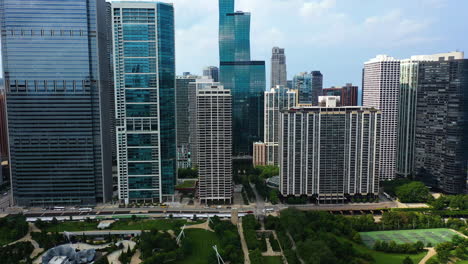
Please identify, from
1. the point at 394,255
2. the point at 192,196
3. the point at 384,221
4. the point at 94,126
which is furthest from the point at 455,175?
the point at 94,126

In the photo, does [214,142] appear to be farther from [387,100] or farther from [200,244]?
[387,100]

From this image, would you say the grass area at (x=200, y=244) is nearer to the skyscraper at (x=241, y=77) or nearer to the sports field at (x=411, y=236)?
the sports field at (x=411, y=236)

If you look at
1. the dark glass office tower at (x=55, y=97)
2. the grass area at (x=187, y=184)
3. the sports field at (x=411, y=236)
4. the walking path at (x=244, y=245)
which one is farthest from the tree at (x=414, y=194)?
the dark glass office tower at (x=55, y=97)

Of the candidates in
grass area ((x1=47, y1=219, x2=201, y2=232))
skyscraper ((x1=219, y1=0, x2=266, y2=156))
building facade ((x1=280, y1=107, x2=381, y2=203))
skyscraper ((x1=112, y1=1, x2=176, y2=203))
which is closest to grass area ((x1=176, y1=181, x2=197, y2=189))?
skyscraper ((x1=112, y1=1, x2=176, y2=203))

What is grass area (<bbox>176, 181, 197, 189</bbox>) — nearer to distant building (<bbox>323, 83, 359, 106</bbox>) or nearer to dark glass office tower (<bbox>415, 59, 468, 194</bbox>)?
dark glass office tower (<bbox>415, 59, 468, 194</bbox>)

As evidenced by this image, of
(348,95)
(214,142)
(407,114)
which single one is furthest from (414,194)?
(348,95)

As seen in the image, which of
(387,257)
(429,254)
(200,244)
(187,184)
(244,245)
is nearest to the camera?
(387,257)
